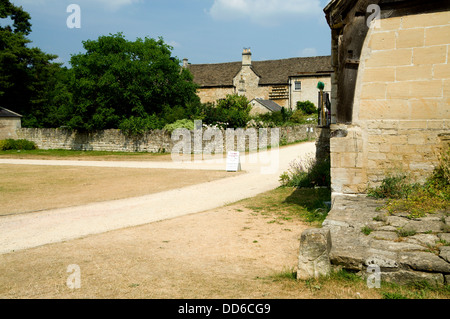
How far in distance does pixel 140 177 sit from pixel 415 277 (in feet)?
40.2

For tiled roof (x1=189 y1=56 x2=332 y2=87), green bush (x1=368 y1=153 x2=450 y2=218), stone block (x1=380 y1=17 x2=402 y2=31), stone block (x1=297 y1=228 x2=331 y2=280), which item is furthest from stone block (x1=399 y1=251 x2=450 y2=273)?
tiled roof (x1=189 y1=56 x2=332 y2=87)

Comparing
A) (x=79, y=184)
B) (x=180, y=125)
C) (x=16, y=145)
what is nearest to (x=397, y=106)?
(x=79, y=184)

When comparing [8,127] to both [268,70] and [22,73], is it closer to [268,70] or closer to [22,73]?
[22,73]

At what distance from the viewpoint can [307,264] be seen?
13.2 feet

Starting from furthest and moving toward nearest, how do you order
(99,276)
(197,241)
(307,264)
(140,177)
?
(140,177)
(197,241)
(99,276)
(307,264)

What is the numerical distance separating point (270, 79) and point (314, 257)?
158ft

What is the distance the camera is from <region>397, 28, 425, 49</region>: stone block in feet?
21.9

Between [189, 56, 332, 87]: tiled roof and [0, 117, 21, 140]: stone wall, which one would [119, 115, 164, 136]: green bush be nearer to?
[0, 117, 21, 140]: stone wall

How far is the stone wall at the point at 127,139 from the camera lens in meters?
26.2

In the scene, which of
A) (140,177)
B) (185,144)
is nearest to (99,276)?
(140,177)

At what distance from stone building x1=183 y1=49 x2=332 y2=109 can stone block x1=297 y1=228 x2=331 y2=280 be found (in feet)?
143

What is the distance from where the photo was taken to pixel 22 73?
38406 millimetres
